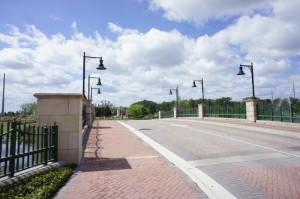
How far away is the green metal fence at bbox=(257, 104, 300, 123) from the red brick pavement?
1610cm

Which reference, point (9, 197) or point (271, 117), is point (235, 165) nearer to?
point (9, 197)

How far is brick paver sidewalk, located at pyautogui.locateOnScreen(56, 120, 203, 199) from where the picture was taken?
6.06 metres

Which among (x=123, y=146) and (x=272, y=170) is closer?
(x=272, y=170)

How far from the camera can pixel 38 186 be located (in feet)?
20.8

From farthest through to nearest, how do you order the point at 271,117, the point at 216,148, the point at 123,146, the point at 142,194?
the point at 271,117
the point at 123,146
the point at 216,148
the point at 142,194

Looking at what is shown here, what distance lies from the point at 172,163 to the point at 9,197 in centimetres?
498

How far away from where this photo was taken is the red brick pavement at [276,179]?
599cm

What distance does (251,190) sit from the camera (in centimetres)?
621

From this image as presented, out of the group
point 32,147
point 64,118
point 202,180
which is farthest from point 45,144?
point 202,180

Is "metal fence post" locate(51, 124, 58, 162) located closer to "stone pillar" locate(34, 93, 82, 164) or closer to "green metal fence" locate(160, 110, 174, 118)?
"stone pillar" locate(34, 93, 82, 164)

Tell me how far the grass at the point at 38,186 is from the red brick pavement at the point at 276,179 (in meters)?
4.25

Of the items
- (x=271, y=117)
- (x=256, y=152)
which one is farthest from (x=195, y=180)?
(x=271, y=117)

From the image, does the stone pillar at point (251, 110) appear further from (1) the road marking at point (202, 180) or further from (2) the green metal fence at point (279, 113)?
(1) the road marking at point (202, 180)

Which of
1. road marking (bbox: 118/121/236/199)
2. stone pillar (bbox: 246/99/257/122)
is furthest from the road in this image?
stone pillar (bbox: 246/99/257/122)
